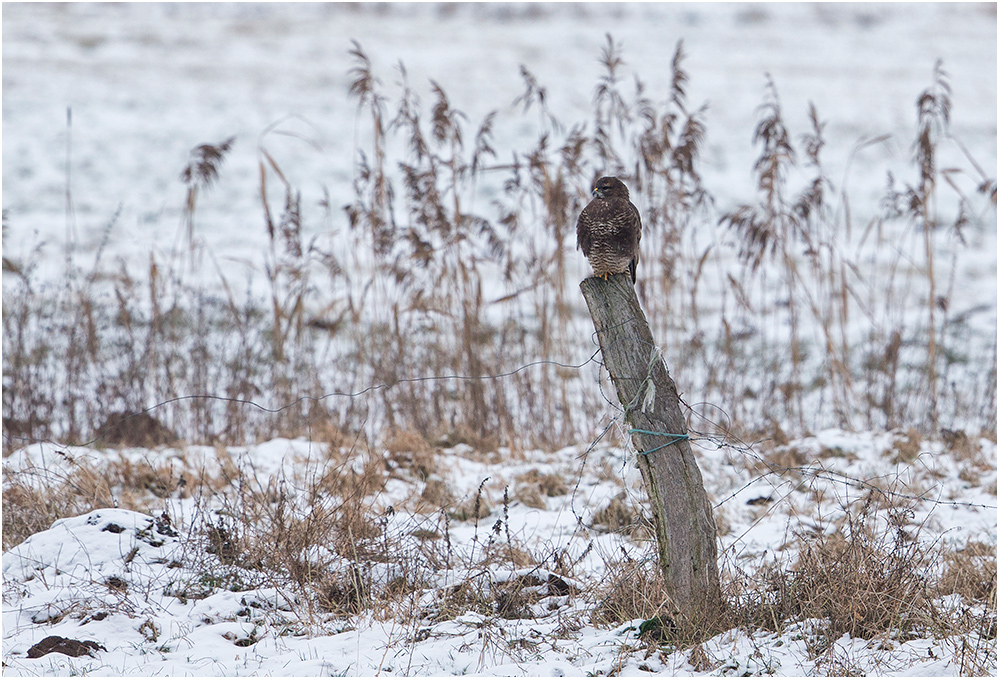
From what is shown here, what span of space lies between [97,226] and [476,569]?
A: 1045 cm

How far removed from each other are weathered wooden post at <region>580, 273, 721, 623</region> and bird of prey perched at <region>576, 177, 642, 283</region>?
0.42m

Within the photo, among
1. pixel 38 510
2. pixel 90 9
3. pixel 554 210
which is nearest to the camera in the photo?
pixel 38 510

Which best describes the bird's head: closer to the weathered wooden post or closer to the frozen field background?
the weathered wooden post

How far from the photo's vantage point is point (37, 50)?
1739 cm

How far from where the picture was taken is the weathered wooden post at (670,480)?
239 cm

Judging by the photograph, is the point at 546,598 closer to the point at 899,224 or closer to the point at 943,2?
the point at 899,224

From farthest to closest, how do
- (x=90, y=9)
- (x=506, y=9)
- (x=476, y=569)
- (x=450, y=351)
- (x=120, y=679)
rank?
(x=506, y=9), (x=90, y=9), (x=450, y=351), (x=476, y=569), (x=120, y=679)

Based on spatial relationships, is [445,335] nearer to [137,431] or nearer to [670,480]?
[137,431]

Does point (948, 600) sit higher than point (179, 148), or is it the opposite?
point (179, 148)

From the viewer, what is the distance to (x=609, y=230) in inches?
111

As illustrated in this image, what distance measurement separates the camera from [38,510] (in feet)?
10.6

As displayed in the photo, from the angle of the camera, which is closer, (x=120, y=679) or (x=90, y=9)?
(x=120, y=679)

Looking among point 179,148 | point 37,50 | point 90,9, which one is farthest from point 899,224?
point 90,9

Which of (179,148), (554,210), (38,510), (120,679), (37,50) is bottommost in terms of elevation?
(120,679)
